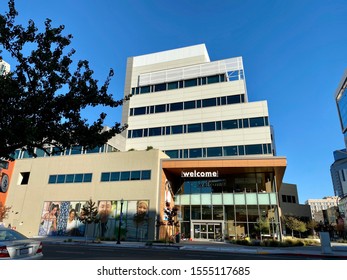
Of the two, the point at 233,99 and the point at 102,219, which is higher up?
the point at 233,99

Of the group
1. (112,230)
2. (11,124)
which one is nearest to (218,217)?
(112,230)

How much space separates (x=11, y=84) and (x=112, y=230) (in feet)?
89.1

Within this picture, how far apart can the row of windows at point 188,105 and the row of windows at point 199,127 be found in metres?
3.23

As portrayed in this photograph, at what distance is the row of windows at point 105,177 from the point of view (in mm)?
35281

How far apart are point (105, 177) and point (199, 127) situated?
16356 mm

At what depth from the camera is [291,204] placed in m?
56.0

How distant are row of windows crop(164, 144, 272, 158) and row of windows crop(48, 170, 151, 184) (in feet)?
30.3

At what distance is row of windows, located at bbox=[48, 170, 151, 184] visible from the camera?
3528 centimetres

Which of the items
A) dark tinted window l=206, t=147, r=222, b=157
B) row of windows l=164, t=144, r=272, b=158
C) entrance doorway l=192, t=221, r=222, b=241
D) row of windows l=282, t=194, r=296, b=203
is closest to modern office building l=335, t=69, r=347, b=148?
row of windows l=282, t=194, r=296, b=203

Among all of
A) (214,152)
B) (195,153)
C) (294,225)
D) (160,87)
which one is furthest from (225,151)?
(294,225)

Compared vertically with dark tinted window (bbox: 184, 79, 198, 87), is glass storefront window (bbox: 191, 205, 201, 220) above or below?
below

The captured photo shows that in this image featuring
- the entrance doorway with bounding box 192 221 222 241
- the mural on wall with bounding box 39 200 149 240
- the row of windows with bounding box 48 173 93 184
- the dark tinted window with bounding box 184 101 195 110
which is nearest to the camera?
the mural on wall with bounding box 39 200 149 240

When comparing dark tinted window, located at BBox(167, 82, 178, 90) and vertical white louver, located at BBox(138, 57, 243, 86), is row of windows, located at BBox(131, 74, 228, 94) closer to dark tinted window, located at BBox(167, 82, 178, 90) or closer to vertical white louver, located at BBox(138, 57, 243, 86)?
dark tinted window, located at BBox(167, 82, 178, 90)

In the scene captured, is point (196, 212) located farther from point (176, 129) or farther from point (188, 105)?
point (188, 105)
